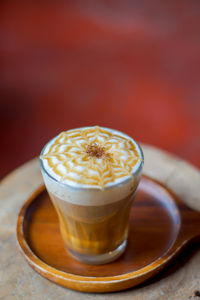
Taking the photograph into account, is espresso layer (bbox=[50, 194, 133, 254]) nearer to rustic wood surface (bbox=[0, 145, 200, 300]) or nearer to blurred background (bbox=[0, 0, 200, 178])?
rustic wood surface (bbox=[0, 145, 200, 300])

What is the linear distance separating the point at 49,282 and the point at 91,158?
25 centimetres

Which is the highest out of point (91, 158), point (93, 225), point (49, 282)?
point (91, 158)

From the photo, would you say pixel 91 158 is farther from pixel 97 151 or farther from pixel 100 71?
pixel 100 71

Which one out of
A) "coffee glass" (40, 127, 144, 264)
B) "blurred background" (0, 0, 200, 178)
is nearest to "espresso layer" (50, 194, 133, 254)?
"coffee glass" (40, 127, 144, 264)

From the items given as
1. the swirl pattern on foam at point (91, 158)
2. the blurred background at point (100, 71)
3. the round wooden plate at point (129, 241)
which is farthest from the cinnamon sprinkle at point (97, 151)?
the blurred background at point (100, 71)

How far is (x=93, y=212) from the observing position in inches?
25.9

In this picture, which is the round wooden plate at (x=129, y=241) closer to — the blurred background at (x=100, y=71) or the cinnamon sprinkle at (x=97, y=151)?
the cinnamon sprinkle at (x=97, y=151)

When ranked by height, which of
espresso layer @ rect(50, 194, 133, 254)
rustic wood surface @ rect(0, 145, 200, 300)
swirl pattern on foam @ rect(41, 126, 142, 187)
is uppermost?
swirl pattern on foam @ rect(41, 126, 142, 187)

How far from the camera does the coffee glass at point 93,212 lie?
62 cm

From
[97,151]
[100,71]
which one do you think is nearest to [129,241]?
[97,151]

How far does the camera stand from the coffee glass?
2.05 feet

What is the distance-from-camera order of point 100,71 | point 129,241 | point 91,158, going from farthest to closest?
point 100,71
point 129,241
point 91,158

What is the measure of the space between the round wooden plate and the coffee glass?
25mm

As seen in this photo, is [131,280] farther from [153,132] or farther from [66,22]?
[66,22]
